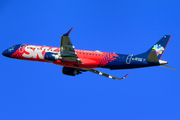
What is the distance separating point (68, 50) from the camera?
53000 millimetres

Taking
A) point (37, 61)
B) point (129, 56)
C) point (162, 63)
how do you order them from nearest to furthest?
1. point (162, 63)
2. point (129, 56)
3. point (37, 61)

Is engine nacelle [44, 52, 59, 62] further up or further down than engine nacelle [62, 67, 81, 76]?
further up

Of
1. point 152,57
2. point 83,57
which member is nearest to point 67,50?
point 83,57

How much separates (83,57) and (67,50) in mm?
4046

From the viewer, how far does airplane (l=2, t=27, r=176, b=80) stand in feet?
168

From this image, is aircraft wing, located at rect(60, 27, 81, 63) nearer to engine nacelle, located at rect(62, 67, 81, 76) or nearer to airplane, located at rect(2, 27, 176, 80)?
airplane, located at rect(2, 27, 176, 80)

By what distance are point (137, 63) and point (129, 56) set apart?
7.07 ft

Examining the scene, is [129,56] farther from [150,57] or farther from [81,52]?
[81,52]

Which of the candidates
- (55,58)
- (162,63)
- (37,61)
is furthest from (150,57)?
(37,61)

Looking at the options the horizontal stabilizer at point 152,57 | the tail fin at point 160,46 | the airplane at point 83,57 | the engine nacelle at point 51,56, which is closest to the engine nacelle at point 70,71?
the airplane at point 83,57

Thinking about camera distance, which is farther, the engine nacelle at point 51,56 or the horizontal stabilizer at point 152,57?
the engine nacelle at point 51,56

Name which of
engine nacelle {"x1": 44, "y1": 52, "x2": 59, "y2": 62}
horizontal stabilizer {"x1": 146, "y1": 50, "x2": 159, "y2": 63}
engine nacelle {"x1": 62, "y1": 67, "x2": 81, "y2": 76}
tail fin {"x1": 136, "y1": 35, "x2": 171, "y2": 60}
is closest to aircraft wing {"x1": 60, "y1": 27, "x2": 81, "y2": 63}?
engine nacelle {"x1": 44, "y1": 52, "x2": 59, "y2": 62}

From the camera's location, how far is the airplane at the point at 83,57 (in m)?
51.3

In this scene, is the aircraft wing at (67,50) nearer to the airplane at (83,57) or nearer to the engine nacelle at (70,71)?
the airplane at (83,57)
